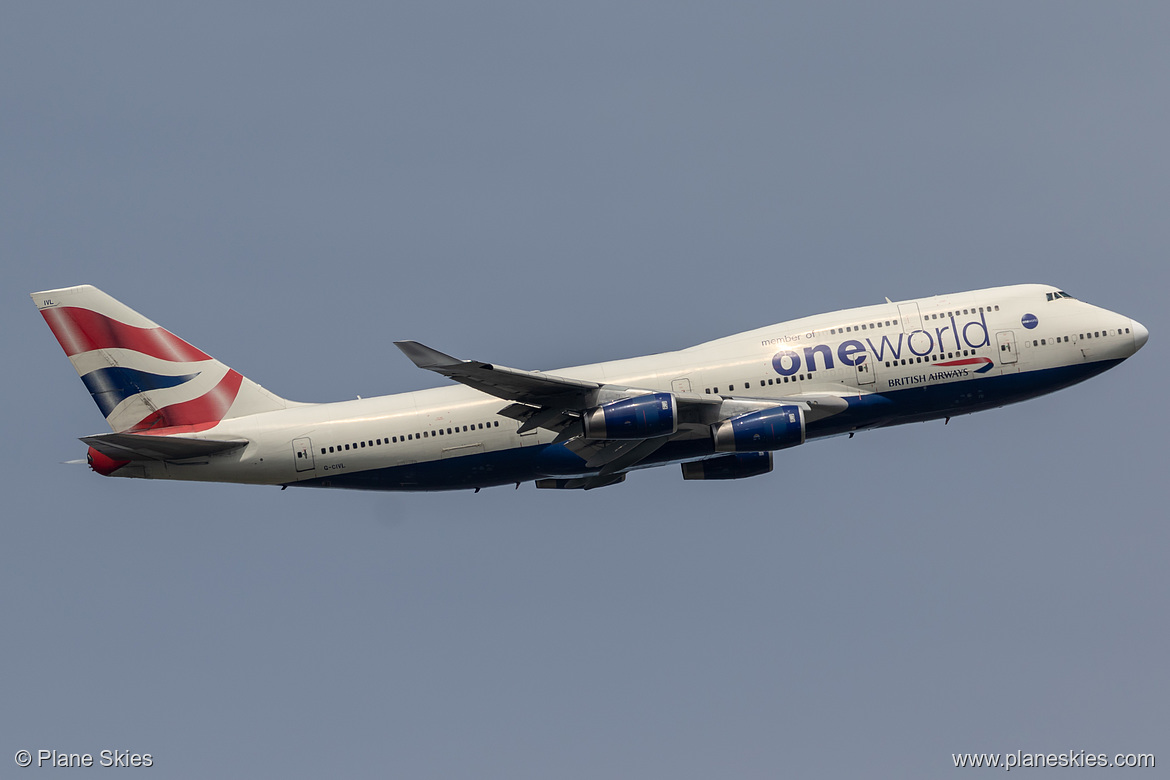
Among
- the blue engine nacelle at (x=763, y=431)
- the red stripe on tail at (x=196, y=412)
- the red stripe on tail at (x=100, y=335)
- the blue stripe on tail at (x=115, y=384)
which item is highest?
the red stripe on tail at (x=100, y=335)

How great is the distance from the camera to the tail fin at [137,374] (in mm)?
47219

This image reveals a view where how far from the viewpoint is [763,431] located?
42656 mm

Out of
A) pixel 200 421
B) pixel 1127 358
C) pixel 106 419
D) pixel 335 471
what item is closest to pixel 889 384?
pixel 1127 358

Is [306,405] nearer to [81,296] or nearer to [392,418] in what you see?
[392,418]

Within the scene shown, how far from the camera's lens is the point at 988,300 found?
4575 cm

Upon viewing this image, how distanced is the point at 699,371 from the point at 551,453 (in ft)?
20.4

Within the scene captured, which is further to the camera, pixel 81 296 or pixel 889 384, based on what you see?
pixel 81 296

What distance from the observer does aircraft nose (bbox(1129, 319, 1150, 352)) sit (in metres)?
45.8

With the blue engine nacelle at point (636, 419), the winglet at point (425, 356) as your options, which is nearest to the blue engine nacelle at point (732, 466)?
the blue engine nacelle at point (636, 419)

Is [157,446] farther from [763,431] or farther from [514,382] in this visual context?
[763,431]

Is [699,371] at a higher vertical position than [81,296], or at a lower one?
lower

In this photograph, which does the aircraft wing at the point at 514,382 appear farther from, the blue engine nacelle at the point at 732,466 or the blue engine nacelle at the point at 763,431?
the blue engine nacelle at the point at 732,466

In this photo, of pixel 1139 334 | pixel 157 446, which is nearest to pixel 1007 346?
pixel 1139 334

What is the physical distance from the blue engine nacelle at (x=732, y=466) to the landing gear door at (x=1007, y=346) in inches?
371
